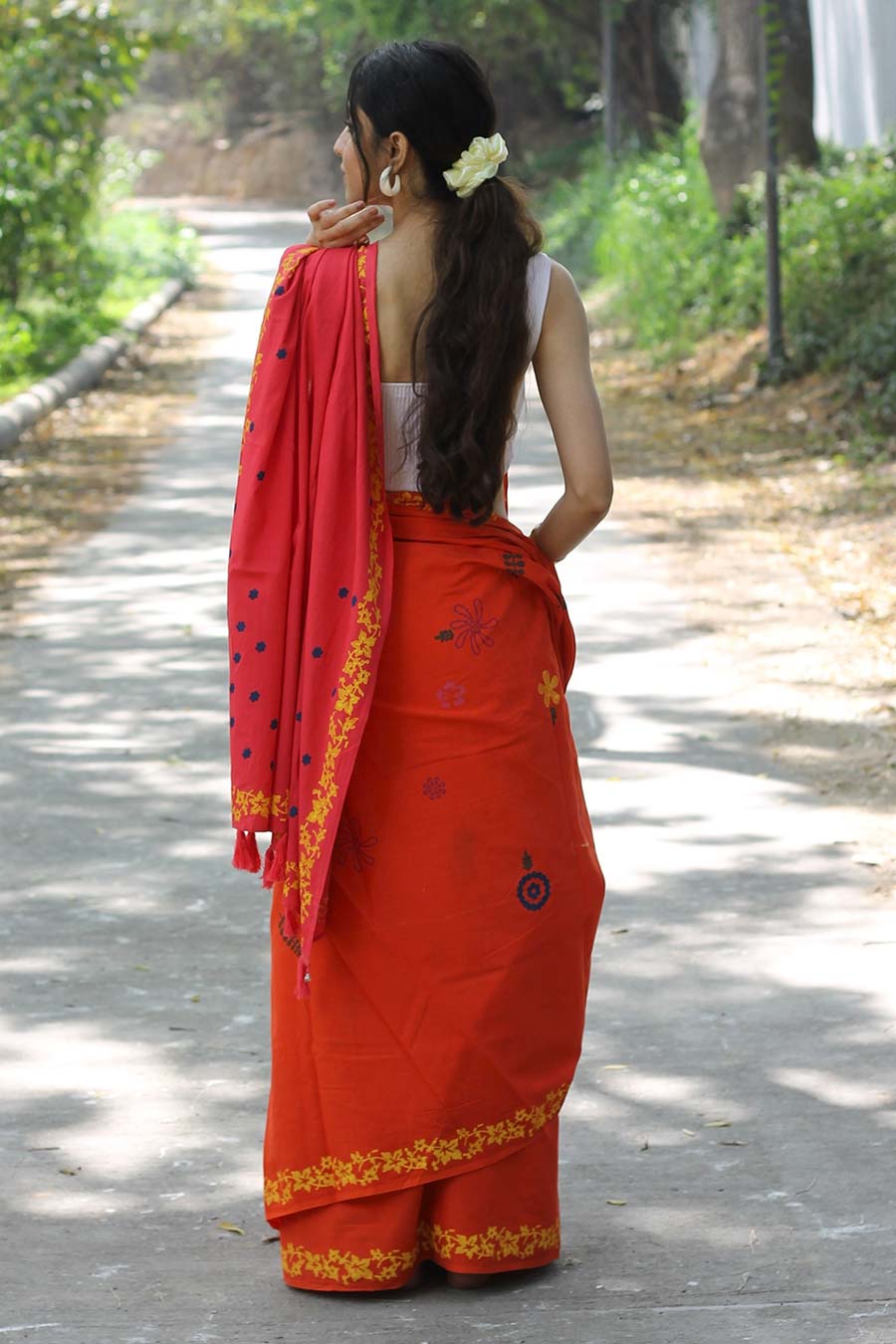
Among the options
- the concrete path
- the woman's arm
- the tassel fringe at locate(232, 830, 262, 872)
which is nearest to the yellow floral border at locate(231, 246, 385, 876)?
the tassel fringe at locate(232, 830, 262, 872)

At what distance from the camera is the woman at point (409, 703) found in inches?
119

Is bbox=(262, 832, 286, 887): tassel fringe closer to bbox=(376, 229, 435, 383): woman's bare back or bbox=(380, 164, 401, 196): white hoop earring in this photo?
bbox=(376, 229, 435, 383): woman's bare back

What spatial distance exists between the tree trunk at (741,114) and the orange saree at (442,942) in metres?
14.0

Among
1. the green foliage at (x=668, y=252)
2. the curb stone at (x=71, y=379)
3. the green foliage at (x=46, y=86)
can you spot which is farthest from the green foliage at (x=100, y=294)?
the green foliage at (x=668, y=252)

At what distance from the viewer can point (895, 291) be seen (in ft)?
41.2

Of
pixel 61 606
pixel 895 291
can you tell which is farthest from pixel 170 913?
pixel 895 291

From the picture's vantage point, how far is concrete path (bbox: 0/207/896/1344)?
3148 millimetres

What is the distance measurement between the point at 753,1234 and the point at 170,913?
2.11 m

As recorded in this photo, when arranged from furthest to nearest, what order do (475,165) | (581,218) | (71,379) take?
1. (581,218)
2. (71,379)
3. (475,165)

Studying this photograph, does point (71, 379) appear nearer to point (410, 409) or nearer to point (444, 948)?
point (410, 409)

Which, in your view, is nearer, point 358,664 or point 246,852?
point 358,664

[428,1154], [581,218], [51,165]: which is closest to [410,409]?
[428,1154]

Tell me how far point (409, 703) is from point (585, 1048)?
55.3 inches

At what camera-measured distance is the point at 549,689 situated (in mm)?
3162
